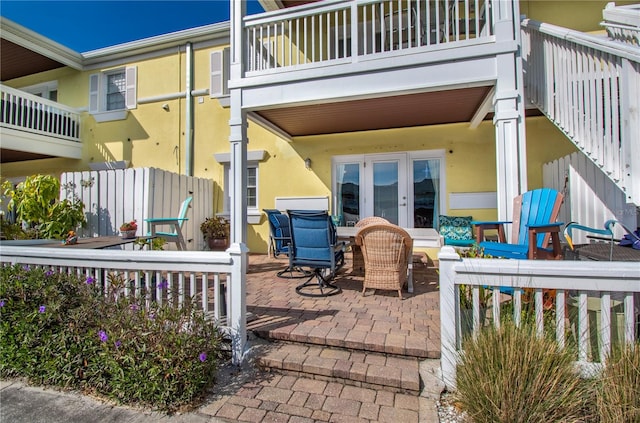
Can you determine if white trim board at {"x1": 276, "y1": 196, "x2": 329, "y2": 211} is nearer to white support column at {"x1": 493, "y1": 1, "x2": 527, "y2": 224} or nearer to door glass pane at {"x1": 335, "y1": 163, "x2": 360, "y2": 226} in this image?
door glass pane at {"x1": 335, "y1": 163, "x2": 360, "y2": 226}

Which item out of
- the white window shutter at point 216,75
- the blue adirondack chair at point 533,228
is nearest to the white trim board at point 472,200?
the blue adirondack chair at point 533,228

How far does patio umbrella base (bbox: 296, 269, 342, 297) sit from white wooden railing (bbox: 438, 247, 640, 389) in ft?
5.90

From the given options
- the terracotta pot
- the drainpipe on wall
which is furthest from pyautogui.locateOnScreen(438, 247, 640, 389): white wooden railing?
the drainpipe on wall

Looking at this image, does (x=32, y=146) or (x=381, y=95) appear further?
(x=32, y=146)

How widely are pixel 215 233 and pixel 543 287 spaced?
616 centimetres

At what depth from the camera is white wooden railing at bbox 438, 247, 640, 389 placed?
1716 millimetres

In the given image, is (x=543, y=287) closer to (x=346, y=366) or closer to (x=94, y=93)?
(x=346, y=366)

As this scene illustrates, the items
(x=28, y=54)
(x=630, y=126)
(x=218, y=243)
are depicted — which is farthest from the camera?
(x=28, y=54)

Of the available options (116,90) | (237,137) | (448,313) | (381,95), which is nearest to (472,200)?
(381,95)

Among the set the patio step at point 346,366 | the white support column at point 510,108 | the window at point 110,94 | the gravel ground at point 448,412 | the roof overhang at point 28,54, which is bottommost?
the gravel ground at point 448,412

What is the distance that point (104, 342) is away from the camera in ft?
6.80

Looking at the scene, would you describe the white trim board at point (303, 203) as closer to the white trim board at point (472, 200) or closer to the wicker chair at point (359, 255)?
the wicker chair at point (359, 255)

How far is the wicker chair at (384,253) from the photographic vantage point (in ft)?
10.9

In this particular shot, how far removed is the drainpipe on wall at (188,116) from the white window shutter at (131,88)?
1.61 meters
